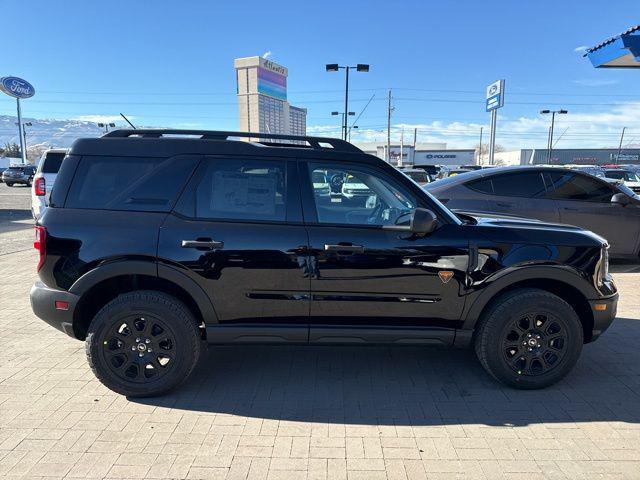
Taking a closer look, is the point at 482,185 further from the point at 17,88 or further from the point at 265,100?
the point at 17,88

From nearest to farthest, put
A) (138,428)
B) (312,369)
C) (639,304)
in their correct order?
(138,428) < (312,369) < (639,304)

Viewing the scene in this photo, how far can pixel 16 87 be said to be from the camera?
53.7 meters

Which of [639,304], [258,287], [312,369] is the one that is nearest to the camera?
[258,287]

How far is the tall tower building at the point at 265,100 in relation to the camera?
35.5m

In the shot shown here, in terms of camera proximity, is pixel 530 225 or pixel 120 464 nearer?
pixel 120 464

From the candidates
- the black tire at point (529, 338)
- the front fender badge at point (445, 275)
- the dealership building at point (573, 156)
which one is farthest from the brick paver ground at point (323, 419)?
the dealership building at point (573, 156)

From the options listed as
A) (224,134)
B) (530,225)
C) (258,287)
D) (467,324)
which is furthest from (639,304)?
(224,134)

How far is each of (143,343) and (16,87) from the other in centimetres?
6467

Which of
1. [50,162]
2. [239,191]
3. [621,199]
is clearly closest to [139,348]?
[239,191]

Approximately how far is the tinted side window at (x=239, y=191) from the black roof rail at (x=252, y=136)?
27 centimetres

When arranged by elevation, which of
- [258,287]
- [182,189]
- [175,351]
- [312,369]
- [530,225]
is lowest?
[312,369]

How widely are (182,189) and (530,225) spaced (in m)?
2.73

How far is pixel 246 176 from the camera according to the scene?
129 inches

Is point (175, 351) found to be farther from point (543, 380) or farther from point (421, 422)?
point (543, 380)
